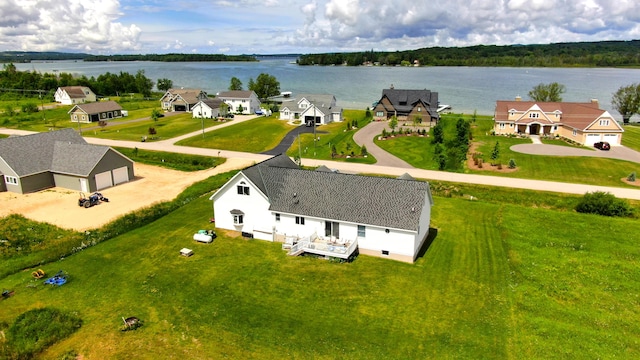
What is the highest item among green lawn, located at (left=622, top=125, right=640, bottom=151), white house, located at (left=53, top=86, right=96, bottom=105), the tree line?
the tree line

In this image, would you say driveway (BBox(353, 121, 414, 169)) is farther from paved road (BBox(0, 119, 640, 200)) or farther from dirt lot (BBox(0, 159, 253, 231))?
dirt lot (BBox(0, 159, 253, 231))

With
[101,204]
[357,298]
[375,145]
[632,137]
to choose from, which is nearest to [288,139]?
[375,145]

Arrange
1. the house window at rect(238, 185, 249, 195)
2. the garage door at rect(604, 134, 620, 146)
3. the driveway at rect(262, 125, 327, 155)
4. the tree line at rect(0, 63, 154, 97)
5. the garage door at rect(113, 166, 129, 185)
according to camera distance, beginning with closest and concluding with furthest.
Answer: the house window at rect(238, 185, 249, 195), the garage door at rect(113, 166, 129, 185), the driveway at rect(262, 125, 327, 155), the garage door at rect(604, 134, 620, 146), the tree line at rect(0, 63, 154, 97)

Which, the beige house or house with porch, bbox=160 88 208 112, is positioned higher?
house with porch, bbox=160 88 208 112

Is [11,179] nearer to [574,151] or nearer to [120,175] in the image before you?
[120,175]

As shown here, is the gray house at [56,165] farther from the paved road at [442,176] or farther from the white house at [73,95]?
the white house at [73,95]

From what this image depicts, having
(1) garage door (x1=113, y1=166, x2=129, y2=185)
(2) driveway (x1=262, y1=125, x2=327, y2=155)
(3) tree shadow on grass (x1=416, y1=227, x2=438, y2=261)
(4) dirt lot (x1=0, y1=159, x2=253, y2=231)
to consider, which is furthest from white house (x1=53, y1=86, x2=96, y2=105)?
(3) tree shadow on grass (x1=416, y1=227, x2=438, y2=261)

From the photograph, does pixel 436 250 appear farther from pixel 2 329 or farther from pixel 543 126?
pixel 543 126

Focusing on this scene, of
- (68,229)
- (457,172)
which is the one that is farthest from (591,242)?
(68,229)
